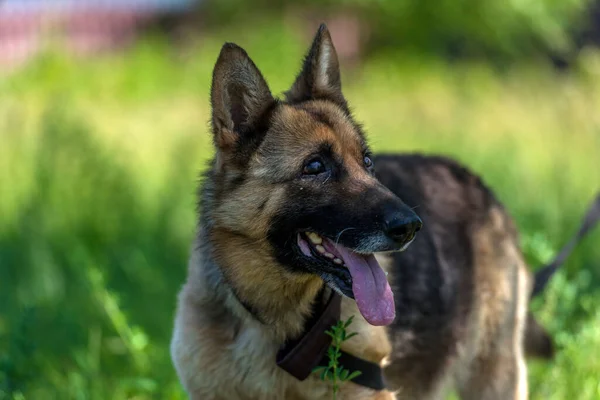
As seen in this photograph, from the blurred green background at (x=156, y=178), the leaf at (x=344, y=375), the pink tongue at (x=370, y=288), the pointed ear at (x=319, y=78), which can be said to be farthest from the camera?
the blurred green background at (x=156, y=178)

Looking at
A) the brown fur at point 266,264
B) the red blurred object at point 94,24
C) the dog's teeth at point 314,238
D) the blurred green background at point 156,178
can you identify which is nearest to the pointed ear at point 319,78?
the brown fur at point 266,264

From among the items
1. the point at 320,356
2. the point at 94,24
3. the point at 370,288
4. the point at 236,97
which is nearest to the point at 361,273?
the point at 370,288

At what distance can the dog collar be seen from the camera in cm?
367

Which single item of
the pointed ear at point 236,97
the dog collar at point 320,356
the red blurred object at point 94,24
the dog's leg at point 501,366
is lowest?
the red blurred object at point 94,24

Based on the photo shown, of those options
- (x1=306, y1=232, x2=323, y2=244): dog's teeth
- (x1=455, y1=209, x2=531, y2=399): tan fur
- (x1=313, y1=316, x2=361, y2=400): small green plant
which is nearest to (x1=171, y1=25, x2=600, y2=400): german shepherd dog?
(x1=306, y1=232, x2=323, y2=244): dog's teeth

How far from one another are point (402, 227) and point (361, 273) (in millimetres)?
301

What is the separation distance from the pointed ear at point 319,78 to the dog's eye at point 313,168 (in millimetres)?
564

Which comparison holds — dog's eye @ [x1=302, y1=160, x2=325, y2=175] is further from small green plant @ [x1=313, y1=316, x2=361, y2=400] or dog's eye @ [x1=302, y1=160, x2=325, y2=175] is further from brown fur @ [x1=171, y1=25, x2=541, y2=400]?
small green plant @ [x1=313, y1=316, x2=361, y2=400]

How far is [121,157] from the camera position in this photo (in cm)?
984

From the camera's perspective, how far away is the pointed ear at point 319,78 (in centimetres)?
414

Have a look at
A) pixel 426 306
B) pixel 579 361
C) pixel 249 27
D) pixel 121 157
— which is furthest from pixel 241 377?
pixel 249 27

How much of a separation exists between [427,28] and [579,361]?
17894mm

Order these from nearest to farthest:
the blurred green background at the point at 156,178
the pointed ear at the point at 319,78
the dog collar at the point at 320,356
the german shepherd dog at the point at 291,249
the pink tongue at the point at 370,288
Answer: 1. the pink tongue at the point at 370,288
2. the german shepherd dog at the point at 291,249
3. the dog collar at the point at 320,356
4. the pointed ear at the point at 319,78
5. the blurred green background at the point at 156,178

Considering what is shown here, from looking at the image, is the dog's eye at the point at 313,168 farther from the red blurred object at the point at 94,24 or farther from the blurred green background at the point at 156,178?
the red blurred object at the point at 94,24
